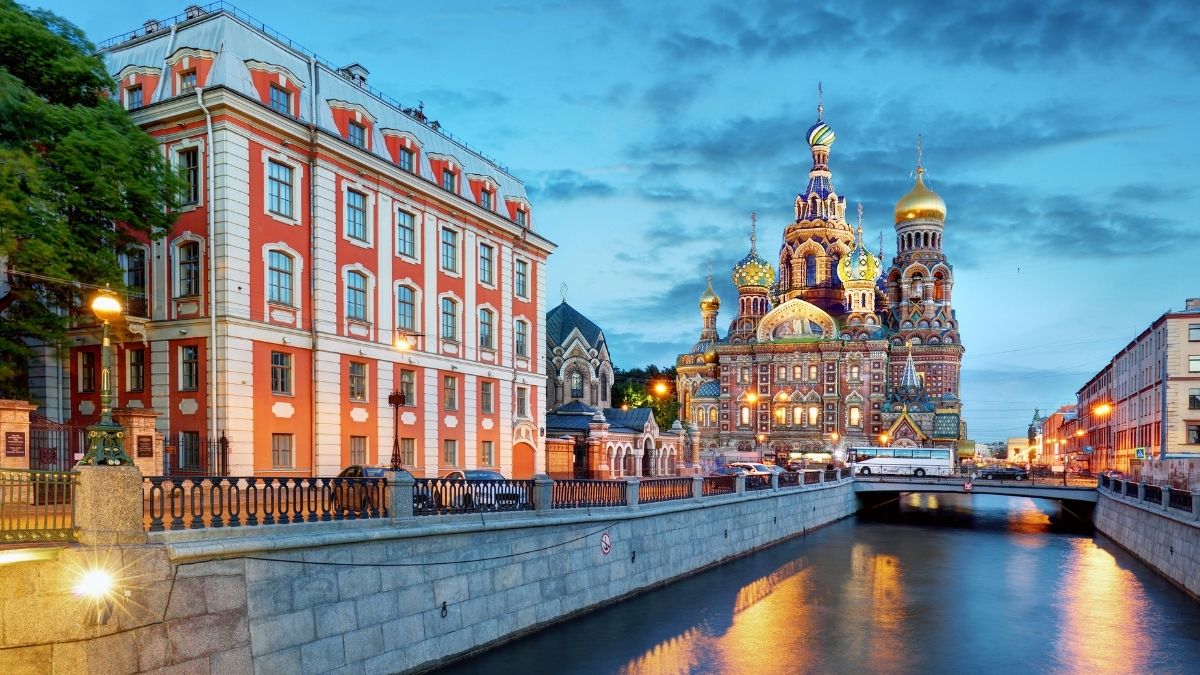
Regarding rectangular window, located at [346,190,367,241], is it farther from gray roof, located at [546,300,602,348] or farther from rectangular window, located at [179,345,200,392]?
gray roof, located at [546,300,602,348]

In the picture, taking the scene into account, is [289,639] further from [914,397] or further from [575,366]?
[914,397]

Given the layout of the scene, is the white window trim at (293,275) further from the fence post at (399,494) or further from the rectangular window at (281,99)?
the fence post at (399,494)

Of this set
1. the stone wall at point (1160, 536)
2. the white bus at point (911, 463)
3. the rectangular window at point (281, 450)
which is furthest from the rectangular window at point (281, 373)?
the white bus at point (911, 463)

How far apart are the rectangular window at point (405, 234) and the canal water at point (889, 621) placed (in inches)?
594

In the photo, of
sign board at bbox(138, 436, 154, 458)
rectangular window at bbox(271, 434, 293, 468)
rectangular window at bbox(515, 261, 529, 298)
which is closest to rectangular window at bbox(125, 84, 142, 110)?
sign board at bbox(138, 436, 154, 458)

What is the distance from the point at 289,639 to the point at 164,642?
8.01ft

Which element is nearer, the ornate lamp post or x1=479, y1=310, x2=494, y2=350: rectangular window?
the ornate lamp post

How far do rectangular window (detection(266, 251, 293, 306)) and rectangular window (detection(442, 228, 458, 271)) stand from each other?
7927mm

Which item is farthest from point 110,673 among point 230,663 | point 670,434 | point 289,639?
point 670,434

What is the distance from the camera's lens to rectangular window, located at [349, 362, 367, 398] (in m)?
30.2

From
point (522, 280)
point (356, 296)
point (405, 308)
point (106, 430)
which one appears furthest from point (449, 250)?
point (106, 430)

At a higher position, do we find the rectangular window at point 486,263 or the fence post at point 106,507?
the rectangular window at point 486,263

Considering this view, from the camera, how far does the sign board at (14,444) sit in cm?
1819

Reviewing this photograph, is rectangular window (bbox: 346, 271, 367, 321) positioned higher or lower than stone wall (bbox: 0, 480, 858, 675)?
higher
